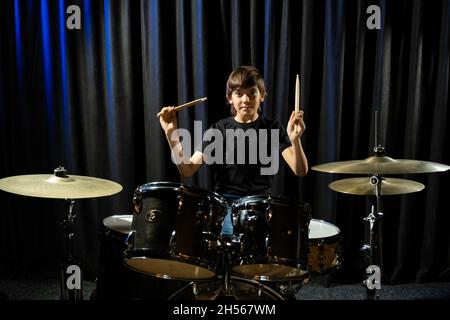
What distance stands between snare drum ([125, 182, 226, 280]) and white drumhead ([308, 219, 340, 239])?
0.62 meters

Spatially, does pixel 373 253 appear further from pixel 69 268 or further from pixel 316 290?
pixel 69 268


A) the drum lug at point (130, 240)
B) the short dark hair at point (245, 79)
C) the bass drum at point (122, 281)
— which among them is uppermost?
the short dark hair at point (245, 79)

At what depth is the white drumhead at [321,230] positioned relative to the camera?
8.27ft

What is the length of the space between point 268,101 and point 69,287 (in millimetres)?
1574

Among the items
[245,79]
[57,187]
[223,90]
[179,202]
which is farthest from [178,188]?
[223,90]

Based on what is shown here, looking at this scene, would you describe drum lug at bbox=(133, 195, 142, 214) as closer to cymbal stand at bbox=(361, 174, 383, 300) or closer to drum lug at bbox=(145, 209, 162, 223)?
drum lug at bbox=(145, 209, 162, 223)

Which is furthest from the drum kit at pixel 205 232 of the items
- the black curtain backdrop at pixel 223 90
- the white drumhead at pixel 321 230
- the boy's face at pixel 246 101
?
the black curtain backdrop at pixel 223 90

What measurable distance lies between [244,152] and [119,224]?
720 mm

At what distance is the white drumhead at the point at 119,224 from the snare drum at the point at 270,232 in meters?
0.59

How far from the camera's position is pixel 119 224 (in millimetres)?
2533

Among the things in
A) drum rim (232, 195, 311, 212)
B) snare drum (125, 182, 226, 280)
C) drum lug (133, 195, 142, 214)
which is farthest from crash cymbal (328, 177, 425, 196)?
drum lug (133, 195, 142, 214)

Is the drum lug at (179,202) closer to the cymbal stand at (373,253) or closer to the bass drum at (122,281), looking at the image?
the bass drum at (122,281)

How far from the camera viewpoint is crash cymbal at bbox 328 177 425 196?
266 centimetres
